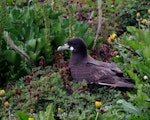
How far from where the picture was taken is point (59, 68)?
6.06 meters

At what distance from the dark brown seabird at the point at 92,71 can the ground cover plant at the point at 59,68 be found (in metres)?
0.08

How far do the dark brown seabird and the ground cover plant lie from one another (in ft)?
0.27

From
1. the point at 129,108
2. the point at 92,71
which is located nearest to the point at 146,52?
the point at 92,71

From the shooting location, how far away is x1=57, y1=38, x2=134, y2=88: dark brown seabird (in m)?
5.44

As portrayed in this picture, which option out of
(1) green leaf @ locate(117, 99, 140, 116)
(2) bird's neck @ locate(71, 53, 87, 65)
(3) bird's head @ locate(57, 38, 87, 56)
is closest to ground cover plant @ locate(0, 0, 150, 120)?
(1) green leaf @ locate(117, 99, 140, 116)

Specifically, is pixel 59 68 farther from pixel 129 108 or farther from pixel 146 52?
pixel 129 108

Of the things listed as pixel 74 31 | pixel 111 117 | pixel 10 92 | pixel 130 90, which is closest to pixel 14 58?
pixel 10 92

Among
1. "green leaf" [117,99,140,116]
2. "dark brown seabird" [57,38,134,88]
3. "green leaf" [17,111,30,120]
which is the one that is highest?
"dark brown seabird" [57,38,134,88]

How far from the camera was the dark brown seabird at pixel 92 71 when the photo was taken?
5441 millimetres

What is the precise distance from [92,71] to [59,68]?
653 mm

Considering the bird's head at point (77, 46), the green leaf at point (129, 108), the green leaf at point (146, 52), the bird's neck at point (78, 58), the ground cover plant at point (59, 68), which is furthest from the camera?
the bird's head at point (77, 46)

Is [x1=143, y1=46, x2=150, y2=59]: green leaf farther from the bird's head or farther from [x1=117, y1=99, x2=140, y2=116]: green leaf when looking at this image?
[x1=117, y1=99, x2=140, y2=116]: green leaf

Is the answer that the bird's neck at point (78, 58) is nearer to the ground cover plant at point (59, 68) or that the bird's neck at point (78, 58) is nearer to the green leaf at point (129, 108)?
the ground cover plant at point (59, 68)

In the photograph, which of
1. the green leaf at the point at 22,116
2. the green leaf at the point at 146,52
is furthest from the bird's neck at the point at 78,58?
the green leaf at the point at 22,116
